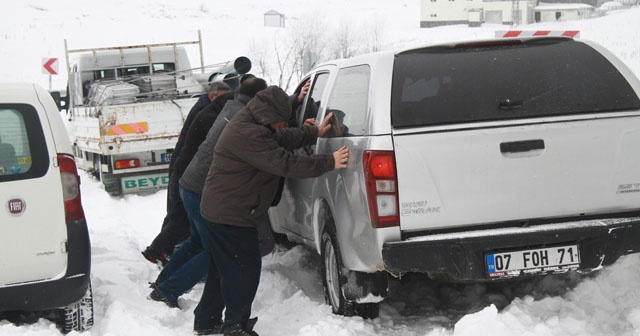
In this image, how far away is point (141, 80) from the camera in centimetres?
1303

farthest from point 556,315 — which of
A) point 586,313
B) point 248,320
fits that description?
point 248,320

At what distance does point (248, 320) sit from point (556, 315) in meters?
1.95

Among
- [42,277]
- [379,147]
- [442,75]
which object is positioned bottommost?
[42,277]

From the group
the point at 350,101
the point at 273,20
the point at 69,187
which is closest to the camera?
the point at 69,187

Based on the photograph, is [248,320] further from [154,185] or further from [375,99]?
[154,185]

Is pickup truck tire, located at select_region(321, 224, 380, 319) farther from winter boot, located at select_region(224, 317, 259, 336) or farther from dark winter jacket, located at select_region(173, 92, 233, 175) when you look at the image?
dark winter jacket, located at select_region(173, 92, 233, 175)

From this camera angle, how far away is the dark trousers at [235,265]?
4.68 meters

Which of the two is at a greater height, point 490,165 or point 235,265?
point 490,165

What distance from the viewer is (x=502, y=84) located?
4.42 meters

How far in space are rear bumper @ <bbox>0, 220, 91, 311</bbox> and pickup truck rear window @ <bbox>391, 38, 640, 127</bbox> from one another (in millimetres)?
2178

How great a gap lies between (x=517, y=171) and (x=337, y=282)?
4.83ft

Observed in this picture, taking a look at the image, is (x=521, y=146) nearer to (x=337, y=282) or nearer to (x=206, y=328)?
(x=337, y=282)

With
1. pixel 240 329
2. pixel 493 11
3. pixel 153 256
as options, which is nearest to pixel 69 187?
pixel 240 329

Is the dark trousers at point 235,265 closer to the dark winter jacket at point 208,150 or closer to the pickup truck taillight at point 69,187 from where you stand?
the dark winter jacket at point 208,150
